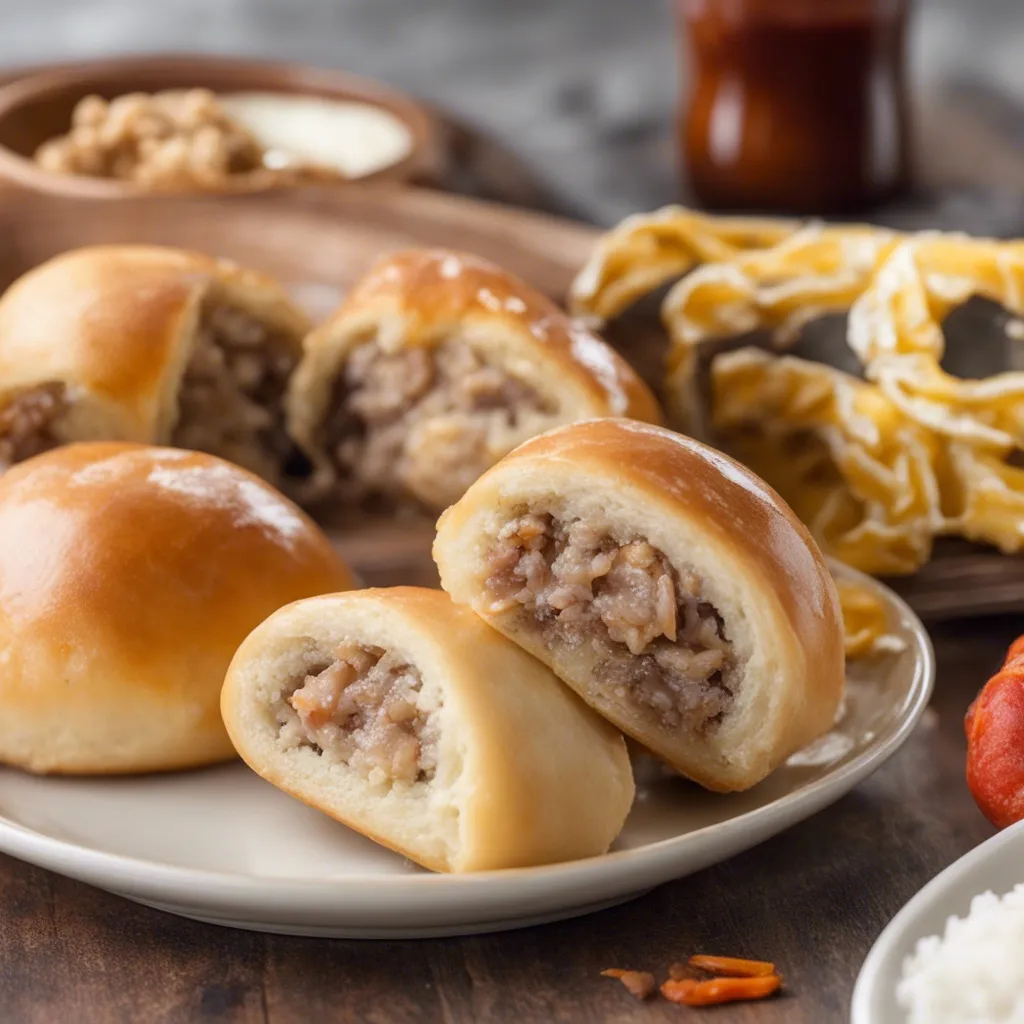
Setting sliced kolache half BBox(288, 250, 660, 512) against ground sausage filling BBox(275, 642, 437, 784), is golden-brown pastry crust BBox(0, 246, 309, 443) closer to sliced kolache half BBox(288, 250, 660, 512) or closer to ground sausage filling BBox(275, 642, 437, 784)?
sliced kolache half BBox(288, 250, 660, 512)

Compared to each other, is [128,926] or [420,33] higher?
[128,926]

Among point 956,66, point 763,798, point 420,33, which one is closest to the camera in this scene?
point 763,798

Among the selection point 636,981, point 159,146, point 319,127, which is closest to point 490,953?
point 636,981

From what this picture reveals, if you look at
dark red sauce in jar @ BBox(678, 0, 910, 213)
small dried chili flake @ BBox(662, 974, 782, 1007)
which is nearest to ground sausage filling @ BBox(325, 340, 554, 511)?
small dried chili flake @ BBox(662, 974, 782, 1007)

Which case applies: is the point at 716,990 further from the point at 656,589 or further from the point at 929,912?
the point at 656,589

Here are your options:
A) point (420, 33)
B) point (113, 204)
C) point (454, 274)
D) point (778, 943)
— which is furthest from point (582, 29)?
point (778, 943)

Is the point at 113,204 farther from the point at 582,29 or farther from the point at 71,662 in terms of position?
the point at 582,29
